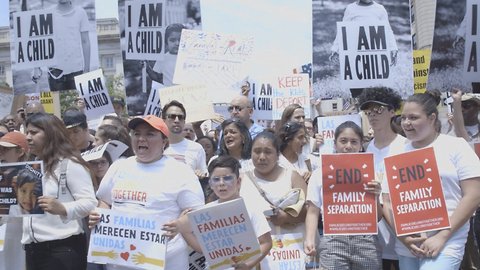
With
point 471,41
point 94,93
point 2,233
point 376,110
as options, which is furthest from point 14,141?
point 94,93

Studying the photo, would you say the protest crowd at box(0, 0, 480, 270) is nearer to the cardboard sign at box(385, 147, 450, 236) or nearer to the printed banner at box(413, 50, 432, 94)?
the cardboard sign at box(385, 147, 450, 236)

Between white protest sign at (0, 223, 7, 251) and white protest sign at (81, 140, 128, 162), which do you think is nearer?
white protest sign at (0, 223, 7, 251)

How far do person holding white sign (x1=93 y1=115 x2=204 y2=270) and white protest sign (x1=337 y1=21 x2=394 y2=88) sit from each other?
4.07m

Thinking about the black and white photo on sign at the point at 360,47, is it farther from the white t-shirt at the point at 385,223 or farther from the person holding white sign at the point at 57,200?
the person holding white sign at the point at 57,200

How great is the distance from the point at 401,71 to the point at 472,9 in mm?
1425

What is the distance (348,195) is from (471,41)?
9.29ft

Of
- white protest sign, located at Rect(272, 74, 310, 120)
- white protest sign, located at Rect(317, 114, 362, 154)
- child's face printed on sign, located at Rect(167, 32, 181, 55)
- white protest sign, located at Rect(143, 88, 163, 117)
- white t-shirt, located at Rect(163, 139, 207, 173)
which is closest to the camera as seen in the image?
white t-shirt, located at Rect(163, 139, 207, 173)

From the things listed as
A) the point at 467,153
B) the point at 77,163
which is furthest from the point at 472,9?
the point at 77,163

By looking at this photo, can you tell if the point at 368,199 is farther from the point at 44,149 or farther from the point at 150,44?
the point at 150,44

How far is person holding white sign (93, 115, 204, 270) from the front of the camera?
5301 mm

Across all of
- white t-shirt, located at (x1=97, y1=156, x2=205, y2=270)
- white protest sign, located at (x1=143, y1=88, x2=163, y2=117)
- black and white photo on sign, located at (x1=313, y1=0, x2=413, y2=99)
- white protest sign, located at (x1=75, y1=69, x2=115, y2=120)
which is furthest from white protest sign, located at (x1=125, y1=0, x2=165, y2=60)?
white t-shirt, located at (x1=97, y1=156, x2=205, y2=270)

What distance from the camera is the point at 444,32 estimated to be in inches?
310

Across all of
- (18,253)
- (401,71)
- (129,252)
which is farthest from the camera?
(401,71)

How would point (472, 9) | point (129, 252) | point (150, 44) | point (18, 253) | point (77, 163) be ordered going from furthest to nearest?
point (150, 44), point (472, 9), point (18, 253), point (77, 163), point (129, 252)
